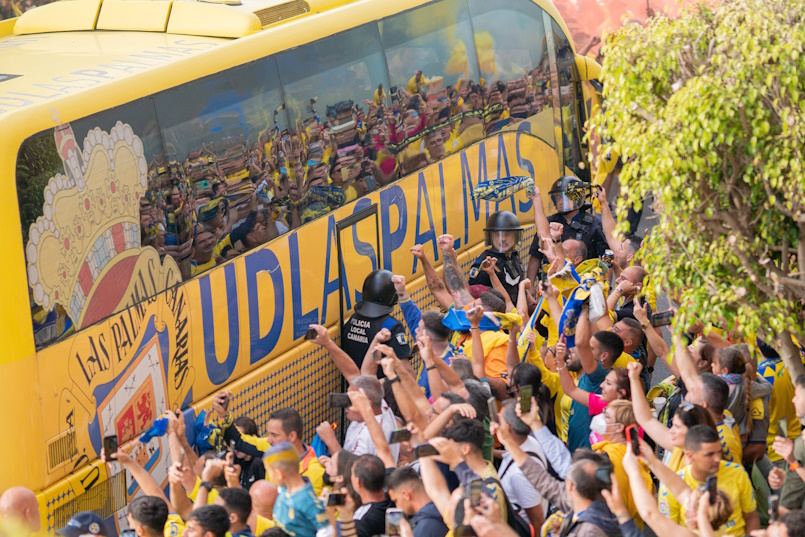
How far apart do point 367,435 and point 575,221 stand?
4.84 metres

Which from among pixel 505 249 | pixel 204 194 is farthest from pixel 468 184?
pixel 204 194

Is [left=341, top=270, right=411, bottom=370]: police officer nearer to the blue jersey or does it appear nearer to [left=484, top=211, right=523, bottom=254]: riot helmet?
[left=484, top=211, right=523, bottom=254]: riot helmet

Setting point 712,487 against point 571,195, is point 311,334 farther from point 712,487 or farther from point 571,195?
point 571,195

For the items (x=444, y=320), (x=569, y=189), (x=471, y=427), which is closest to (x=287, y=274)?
(x=444, y=320)

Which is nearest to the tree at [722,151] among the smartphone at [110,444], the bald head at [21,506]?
the smartphone at [110,444]

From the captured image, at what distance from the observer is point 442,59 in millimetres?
11203

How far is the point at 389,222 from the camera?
34.3 feet

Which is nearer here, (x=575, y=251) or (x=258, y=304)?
(x=258, y=304)

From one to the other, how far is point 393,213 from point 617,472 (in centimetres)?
434

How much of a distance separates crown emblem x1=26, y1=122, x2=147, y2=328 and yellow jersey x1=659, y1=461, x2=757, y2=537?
3.71 m

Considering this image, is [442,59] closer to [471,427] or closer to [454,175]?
[454,175]

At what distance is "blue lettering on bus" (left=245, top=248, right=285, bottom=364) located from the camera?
8836 mm

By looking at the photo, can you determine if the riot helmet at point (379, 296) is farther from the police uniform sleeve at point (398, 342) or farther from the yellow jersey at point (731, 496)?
the yellow jersey at point (731, 496)

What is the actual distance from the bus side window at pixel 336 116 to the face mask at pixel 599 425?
10.3ft
